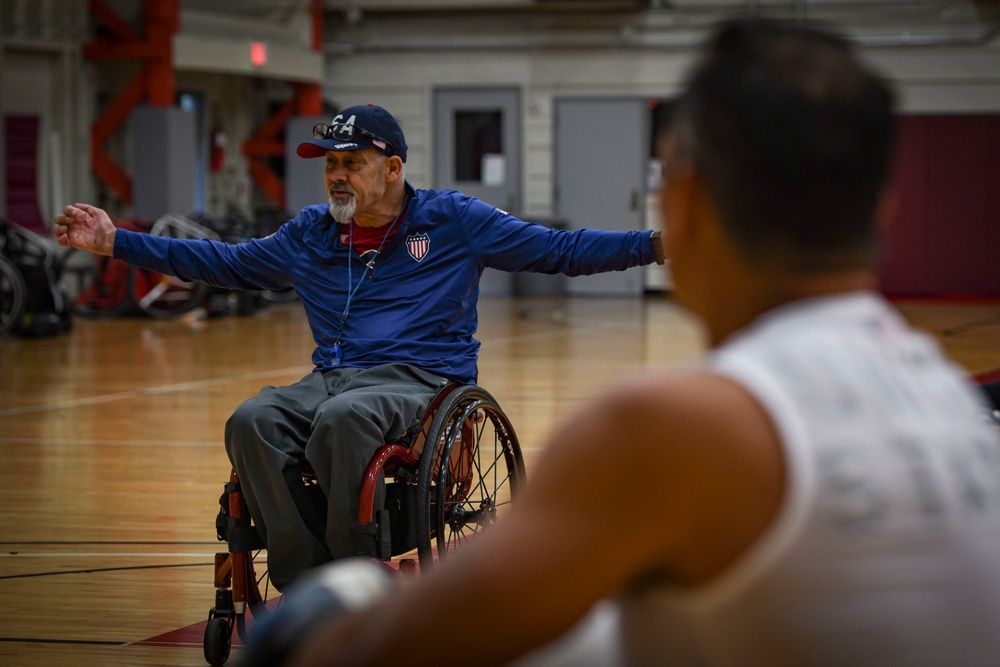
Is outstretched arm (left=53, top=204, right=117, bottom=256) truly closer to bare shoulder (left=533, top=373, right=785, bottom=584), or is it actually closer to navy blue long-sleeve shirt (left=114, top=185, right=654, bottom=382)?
navy blue long-sleeve shirt (left=114, top=185, right=654, bottom=382)

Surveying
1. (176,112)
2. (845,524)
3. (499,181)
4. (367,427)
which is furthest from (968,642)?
(499,181)

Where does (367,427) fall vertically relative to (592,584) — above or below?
below

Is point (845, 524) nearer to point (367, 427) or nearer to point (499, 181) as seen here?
point (367, 427)

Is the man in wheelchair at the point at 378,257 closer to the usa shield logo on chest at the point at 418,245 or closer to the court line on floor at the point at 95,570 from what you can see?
the usa shield logo on chest at the point at 418,245

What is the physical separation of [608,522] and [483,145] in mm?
14533

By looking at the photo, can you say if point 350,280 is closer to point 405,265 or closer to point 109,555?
point 405,265

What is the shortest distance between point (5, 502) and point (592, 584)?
4.08m

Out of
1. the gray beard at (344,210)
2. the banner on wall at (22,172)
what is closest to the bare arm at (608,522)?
the gray beard at (344,210)

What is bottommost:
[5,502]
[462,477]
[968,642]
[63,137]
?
[5,502]

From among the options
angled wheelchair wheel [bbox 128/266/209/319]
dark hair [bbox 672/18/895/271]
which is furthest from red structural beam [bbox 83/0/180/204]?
dark hair [bbox 672/18/895/271]

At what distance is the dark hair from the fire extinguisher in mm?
13241

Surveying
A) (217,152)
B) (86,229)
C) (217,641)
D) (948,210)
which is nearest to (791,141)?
(217,641)

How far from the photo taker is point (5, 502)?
449 cm

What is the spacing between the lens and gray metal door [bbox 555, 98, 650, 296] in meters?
14.8
